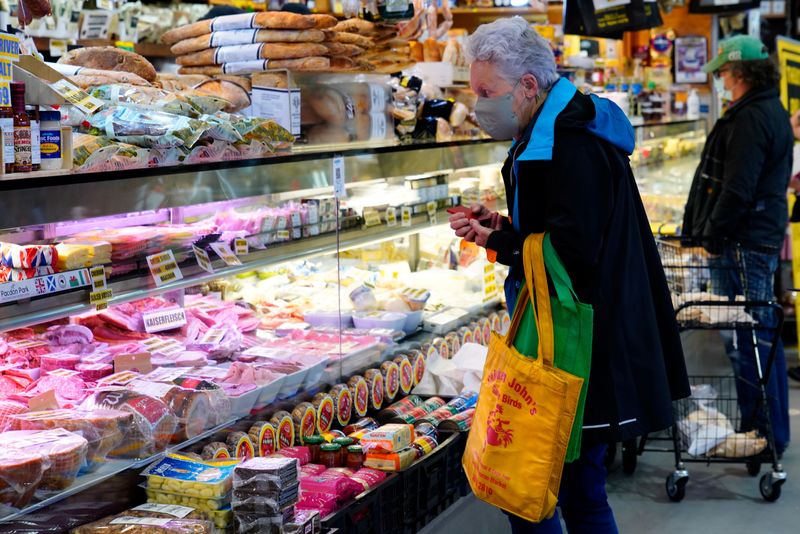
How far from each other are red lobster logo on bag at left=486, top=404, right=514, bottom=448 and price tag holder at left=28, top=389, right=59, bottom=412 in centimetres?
119

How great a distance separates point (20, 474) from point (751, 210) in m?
4.31

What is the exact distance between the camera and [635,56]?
10.2 metres

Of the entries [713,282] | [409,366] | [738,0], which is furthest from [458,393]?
[738,0]

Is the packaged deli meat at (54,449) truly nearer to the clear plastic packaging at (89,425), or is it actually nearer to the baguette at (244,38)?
the clear plastic packaging at (89,425)

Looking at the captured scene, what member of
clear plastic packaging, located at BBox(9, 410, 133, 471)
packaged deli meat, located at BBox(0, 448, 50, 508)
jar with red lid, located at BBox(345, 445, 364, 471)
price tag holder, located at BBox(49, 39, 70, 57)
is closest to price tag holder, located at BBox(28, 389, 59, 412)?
clear plastic packaging, located at BBox(9, 410, 133, 471)

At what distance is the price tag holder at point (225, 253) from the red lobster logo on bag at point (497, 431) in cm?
98

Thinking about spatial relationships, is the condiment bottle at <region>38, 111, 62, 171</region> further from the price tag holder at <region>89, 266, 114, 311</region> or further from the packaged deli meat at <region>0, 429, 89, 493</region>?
the packaged deli meat at <region>0, 429, 89, 493</region>

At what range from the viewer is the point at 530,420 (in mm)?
2660

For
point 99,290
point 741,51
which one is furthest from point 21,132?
point 741,51

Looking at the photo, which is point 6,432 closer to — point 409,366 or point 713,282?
point 409,366

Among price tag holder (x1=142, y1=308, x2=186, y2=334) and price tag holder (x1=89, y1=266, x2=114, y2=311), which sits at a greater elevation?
price tag holder (x1=89, y1=266, x2=114, y2=311)

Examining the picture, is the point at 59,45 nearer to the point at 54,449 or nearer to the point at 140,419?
the point at 140,419

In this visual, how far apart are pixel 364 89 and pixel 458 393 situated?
1.37 meters

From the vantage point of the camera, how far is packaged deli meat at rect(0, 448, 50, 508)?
2.26 meters
